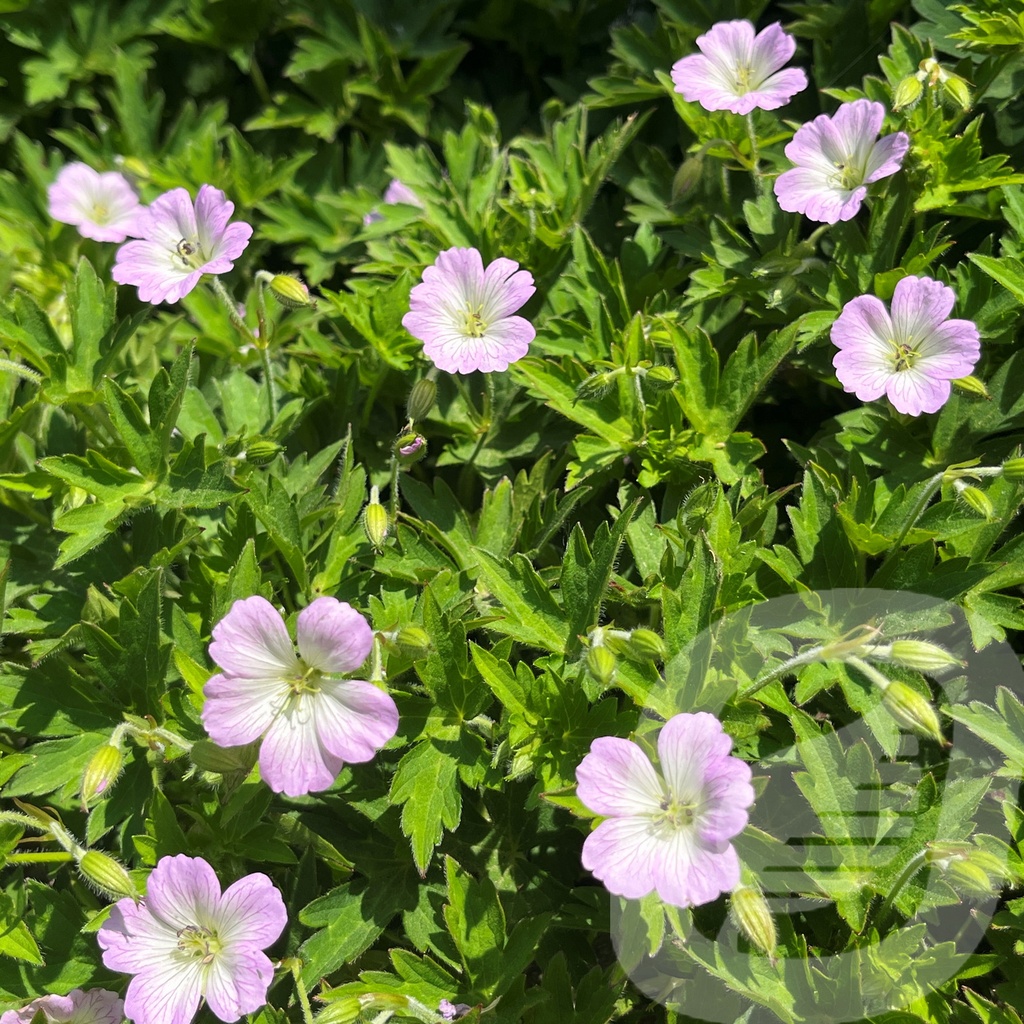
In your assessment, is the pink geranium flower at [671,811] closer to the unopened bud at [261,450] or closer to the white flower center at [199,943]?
the white flower center at [199,943]

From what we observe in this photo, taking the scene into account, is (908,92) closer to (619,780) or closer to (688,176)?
(688,176)

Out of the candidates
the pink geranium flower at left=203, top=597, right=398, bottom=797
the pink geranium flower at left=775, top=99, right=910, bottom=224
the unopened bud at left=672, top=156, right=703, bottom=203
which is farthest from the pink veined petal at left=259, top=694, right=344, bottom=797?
the unopened bud at left=672, top=156, right=703, bottom=203

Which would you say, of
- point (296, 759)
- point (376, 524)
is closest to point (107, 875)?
point (296, 759)

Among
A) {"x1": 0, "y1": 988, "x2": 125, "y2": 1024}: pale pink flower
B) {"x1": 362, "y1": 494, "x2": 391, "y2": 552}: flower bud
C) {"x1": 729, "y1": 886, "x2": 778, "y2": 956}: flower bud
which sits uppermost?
{"x1": 362, "y1": 494, "x2": 391, "y2": 552}: flower bud

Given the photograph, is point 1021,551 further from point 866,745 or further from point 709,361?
point 709,361

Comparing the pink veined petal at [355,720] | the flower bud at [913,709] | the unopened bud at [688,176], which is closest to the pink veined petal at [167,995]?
the pink veined petal at [355,720]

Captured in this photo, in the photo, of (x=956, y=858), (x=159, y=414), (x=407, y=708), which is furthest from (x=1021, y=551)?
(x=159, y=414)

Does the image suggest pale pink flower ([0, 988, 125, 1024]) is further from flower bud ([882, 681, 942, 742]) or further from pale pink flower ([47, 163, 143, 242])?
pale pink flower ([47, 163, 143, 242])
